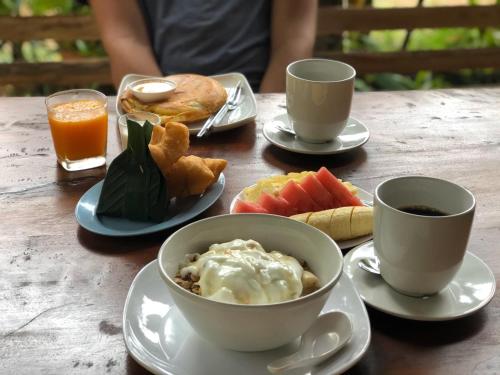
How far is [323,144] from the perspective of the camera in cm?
137

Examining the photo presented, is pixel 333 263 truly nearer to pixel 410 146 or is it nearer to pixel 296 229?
pixel 296 229

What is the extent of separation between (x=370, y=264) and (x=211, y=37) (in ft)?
4.64

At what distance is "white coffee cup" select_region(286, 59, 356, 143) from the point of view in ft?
4.30

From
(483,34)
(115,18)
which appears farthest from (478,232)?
(483,34)

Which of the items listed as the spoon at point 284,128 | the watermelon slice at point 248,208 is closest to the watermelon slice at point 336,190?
the watermelon slice at point 248,208

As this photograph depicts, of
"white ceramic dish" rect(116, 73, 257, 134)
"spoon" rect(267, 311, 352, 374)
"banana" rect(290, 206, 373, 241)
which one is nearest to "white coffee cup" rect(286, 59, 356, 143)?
"white ceramic dish" rect(116, 73, 257, 134)

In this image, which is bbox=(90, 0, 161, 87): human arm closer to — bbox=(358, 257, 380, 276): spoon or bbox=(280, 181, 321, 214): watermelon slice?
bbox=(280, 181, 321, 214): watermelon slice

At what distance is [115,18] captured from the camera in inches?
86.2

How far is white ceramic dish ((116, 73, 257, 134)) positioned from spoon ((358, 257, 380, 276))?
0.59 metres

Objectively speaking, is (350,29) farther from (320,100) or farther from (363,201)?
(363,201)

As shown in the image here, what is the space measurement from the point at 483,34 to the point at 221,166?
8.89 ft

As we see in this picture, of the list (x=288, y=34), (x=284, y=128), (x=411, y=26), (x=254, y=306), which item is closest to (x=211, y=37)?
(x=288, y=34)

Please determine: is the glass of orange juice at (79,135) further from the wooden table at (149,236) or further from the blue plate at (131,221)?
the blue plate at (131,221)

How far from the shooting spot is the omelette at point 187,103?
1448 mm
